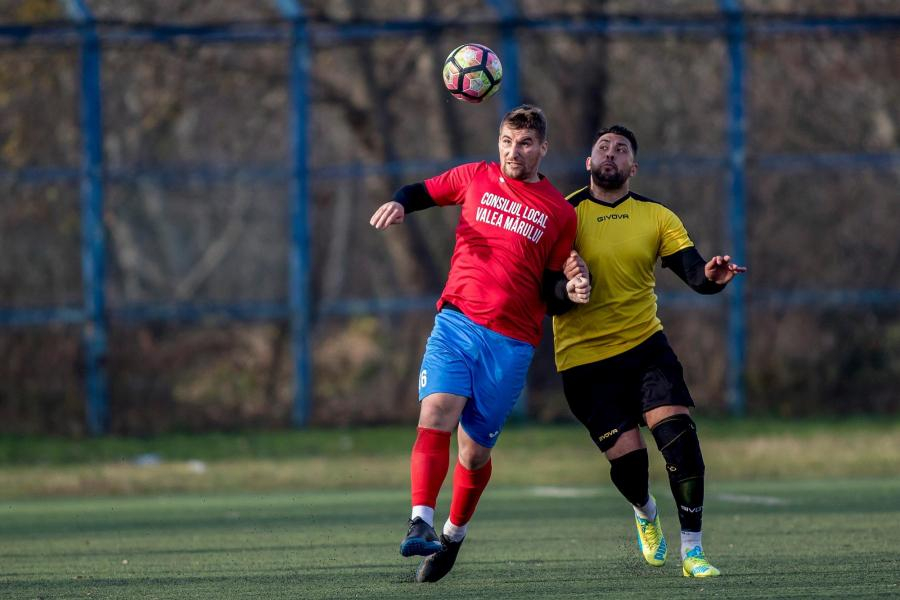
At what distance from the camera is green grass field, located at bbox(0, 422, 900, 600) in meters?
7.57

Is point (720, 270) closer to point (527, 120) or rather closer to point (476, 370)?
point (527, 120)

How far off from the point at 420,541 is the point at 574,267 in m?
1.55

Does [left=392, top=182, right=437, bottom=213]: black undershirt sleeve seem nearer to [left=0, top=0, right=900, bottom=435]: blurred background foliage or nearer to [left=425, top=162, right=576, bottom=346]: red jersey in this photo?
[left=425, top=162, right=576, bottom=346]: red jersey

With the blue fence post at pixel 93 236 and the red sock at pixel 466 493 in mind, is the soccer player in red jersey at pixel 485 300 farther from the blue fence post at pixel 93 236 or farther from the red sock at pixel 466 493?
the blue fence post at pixel 93 236

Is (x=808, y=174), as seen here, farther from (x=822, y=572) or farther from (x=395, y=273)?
(x=822, y=572)

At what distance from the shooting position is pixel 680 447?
8031mm

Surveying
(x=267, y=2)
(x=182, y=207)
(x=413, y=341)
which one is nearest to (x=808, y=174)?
(x=413, y=341)

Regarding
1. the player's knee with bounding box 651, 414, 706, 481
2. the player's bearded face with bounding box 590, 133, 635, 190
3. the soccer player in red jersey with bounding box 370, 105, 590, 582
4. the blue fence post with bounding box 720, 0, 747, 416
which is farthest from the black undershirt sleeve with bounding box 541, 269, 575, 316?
the blue fence post with bounding box 720, 0, 747, 416

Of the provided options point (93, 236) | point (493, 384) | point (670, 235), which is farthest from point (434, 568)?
point (93, 236)

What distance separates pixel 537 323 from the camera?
8.09m

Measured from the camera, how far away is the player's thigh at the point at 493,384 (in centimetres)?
787

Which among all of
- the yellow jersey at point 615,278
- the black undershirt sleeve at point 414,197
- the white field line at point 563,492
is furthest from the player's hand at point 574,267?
the white field line at point 563,492

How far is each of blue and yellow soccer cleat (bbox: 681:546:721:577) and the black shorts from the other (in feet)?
2.47

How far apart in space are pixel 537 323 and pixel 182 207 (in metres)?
19.8
